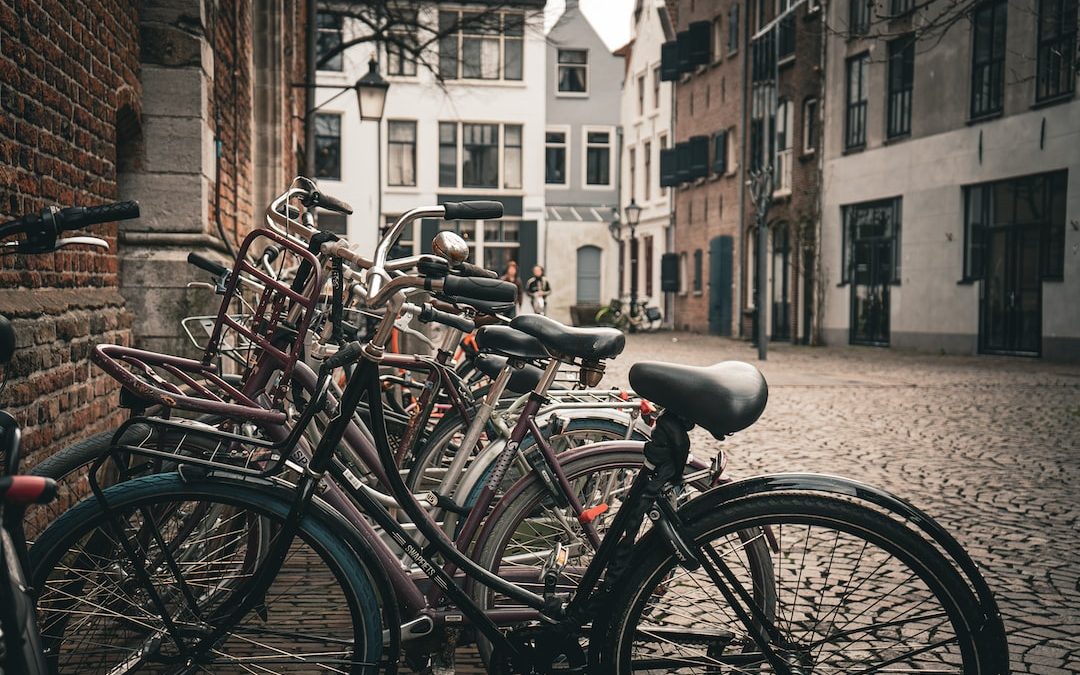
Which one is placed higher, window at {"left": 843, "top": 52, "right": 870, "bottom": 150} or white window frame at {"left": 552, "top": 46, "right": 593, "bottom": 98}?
white window frame at {"left": 552, "top": 46, "right": 593, "bottom": 98}

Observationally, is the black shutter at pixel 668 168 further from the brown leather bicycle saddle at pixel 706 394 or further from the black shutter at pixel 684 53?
the brown leather bicycle saddle at pixel 706 394

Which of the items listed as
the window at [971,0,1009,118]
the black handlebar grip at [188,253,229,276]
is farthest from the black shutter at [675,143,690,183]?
the black handlebar grip at [188,253,229,276]

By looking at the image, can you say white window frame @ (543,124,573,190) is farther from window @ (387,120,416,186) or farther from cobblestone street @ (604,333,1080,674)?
cobblestone street @ (604,333,1080,674)

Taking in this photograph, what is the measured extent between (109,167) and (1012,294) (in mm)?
16920

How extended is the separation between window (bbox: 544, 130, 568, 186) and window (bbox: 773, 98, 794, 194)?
17954mm

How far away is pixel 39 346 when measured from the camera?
4.39 m

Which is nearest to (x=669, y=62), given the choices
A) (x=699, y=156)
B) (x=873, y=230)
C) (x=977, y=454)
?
(x=699, y=156)

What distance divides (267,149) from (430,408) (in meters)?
8.99

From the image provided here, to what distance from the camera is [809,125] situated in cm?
2633

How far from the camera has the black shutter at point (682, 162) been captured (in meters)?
34.0

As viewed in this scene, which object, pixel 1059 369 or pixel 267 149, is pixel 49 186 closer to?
pixel 267 149

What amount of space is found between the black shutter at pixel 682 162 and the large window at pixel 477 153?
24.8 ft

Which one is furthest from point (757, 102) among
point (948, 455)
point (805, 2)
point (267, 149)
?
point (948, 455)

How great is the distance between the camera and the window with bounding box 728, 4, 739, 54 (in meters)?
31.0
